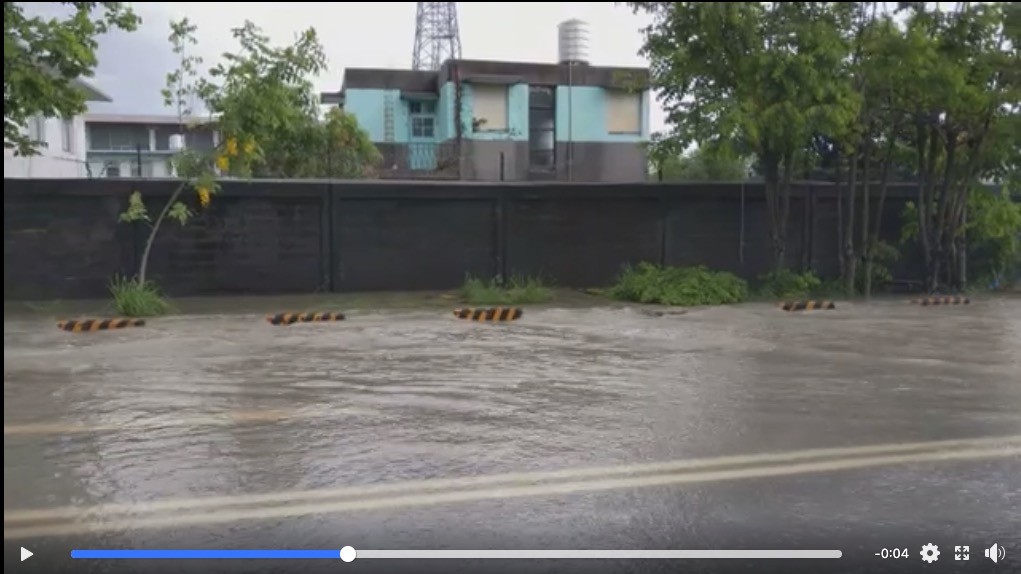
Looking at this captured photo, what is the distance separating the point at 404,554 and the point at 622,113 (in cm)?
2733

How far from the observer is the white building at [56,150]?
20859 mm

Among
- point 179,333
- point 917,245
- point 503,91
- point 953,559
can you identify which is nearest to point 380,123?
point 503,91

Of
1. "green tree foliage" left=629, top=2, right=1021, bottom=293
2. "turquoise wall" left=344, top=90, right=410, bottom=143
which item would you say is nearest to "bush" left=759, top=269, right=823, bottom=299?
"green tree foliage" left=629, top=2, right=1021, bottom=293

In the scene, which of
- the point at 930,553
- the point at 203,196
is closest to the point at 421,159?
the point at 203,196

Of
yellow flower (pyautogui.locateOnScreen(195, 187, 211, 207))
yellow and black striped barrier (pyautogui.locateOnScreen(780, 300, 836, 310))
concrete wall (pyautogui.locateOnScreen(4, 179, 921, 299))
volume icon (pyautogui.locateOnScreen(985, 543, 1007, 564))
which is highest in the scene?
yellow flower (pyautogui.locateOnScreen(195, 187, 211, 207))

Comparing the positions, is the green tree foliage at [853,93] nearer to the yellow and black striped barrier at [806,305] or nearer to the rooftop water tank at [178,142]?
the yellow and black striped barrier at [806,305]

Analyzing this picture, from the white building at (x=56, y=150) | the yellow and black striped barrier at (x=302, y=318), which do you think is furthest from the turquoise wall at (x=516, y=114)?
the yellow and black striped barrier at (x=302, y=318)

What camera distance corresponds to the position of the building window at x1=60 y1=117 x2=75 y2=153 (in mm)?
24531

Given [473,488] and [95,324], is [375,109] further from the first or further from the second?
[473,488]

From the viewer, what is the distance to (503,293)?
55.3ft

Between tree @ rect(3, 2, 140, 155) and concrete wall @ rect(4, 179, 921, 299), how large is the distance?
2.47 m

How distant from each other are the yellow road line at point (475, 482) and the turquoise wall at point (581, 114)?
23909mm

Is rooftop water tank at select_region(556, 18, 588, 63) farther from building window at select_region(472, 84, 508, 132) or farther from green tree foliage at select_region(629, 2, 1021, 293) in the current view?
green tree foliage at select_region(629, 2, 1021, 293)

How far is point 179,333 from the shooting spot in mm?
12312
